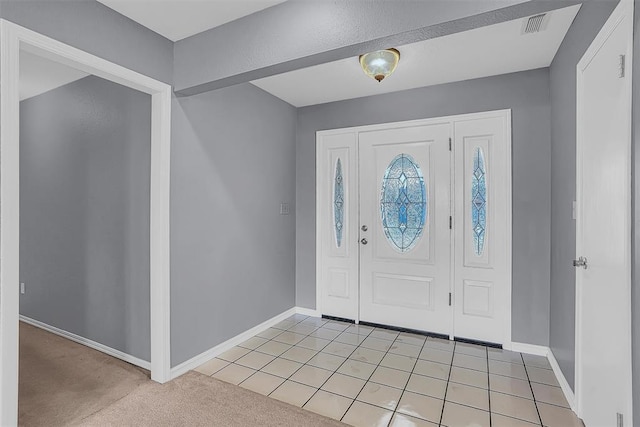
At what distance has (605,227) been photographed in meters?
1.64

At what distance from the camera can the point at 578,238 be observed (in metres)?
2.02

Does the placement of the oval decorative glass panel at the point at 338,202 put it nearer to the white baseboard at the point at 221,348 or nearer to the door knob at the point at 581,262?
the white baseboard at the point at 221,348

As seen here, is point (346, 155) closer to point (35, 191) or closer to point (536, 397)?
point (536, 397)

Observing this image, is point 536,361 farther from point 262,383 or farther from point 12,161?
point 12,161

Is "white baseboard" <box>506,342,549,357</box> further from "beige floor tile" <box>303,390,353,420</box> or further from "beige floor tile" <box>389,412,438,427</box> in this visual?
"beige floor tile" <box>303,390,353,420</box>

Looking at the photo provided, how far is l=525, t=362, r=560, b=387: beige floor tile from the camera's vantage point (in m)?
2.47

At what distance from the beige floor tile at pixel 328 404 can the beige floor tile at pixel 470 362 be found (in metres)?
1.10

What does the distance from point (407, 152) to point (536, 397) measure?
229cm

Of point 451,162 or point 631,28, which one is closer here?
point 631,28

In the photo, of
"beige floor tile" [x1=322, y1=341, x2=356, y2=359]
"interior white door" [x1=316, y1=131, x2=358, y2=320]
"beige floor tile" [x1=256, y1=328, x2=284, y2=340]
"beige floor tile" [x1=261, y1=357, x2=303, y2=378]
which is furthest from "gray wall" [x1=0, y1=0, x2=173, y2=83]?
"beige floor tile" [x1=322, y1=341, x2=356, y2=359]

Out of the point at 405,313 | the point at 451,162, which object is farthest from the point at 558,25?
→ the point at 405,313

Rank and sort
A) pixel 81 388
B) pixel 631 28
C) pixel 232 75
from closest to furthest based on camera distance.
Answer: pixel 631 28, pixel 232 75, pixel 81 388

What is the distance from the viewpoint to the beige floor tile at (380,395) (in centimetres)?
220

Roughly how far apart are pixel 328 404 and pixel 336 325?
58.9 inches
